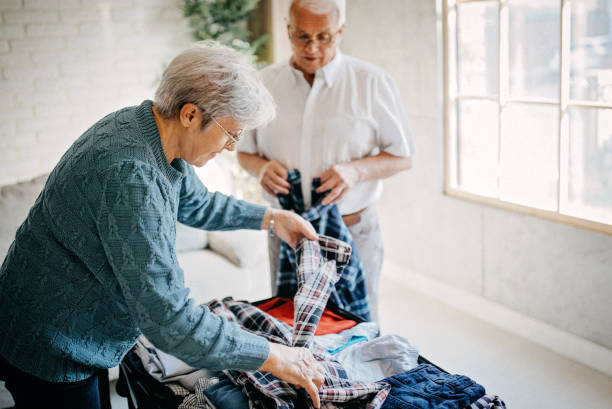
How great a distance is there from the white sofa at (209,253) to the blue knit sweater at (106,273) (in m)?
1.66

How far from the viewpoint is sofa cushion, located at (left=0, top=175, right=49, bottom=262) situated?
116 inches

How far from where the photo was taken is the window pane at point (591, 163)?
288 cm

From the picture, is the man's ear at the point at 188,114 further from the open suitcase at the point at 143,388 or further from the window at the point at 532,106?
the window at the point at 532,106

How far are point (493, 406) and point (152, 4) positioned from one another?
12.4 feet

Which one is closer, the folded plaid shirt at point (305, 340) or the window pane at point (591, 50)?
the folded plaid shirt at point (305, 340)

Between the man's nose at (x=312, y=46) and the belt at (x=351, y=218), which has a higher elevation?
the man's nose at (x=312, y=46)

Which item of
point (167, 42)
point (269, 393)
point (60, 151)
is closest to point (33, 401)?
point (269, 393)

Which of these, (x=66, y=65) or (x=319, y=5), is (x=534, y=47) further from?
(x=66, y=65)

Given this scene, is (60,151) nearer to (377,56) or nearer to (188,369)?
(377,56)

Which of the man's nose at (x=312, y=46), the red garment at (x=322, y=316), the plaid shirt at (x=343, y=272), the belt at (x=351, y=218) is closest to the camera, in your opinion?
the red garment at (x=322, y=316)

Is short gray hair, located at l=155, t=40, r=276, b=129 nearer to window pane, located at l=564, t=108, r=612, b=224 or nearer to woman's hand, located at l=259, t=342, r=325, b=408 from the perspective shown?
woman's hand, located at l=259, t=342, r=325, b=408

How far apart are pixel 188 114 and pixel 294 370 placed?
0.65m

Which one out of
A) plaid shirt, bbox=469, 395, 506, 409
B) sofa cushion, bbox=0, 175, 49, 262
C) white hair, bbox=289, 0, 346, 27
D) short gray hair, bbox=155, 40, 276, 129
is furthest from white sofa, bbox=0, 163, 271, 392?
plaid shirt, bbox=469, 395, 506, 409

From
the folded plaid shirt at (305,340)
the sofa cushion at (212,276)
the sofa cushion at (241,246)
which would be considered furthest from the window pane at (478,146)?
the folded plaid shirt at (305,340)
